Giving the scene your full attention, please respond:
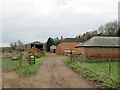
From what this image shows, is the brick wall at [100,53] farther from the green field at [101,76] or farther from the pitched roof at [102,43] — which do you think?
the green field at [101,76]

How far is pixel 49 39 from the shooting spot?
69.1 m

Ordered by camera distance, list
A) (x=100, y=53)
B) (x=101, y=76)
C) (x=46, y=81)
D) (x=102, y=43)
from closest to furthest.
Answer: (x=46, y=81)
(x=101, y=76)
(x=100, y=53)
(x=102, y=43)

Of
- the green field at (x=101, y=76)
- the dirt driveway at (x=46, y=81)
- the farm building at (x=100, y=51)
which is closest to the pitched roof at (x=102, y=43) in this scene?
the farm building at (x=100, y=51)

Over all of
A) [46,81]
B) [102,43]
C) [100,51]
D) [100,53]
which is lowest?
[46,81]

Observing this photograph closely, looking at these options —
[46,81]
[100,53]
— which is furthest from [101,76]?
[100,53]

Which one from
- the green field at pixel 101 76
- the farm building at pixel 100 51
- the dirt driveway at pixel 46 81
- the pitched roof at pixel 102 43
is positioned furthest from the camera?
the pitched roof at pixel 102 43

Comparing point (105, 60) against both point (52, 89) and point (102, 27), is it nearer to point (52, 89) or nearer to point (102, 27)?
point (52, 89)

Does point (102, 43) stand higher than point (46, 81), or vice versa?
point (102, 43)

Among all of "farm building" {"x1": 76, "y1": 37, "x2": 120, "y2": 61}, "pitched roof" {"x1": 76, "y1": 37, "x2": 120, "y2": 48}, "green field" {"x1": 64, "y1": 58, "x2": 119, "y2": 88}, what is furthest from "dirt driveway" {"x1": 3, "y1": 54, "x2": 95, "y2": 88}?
"pitched roof" {"x1": 76, "y1": 37, "x2": 120, "y2": 48}

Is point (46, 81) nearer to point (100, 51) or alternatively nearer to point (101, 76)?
point (101, 76)

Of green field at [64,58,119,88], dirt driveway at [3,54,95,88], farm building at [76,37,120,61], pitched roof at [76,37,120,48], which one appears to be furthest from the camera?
pitched roof at [76,37,120,48]

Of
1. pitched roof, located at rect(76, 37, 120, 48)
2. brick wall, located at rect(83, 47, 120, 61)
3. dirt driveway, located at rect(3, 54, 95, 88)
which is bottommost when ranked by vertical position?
dirt driveway, located at rect(3, 54, 95, 88)

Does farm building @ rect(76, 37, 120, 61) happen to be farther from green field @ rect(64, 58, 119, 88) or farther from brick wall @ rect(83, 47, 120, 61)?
green field @ rect(64, 58, 119, 88)

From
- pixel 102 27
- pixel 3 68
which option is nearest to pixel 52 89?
pixel 3 68
